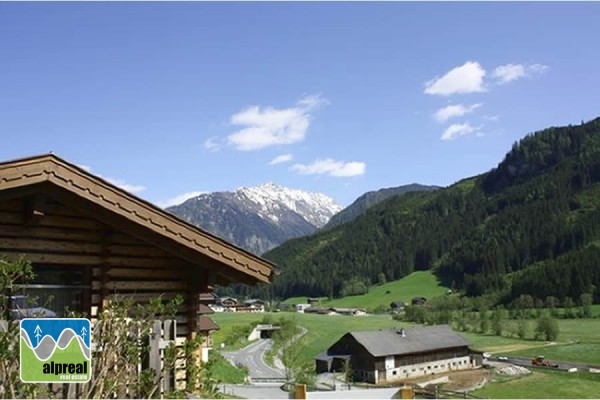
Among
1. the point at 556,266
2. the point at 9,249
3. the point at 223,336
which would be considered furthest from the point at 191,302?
the point at 556,266

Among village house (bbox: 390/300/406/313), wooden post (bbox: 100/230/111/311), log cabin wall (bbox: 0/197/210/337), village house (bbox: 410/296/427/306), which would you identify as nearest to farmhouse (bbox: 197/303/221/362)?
log cabin wall (bbox: 0/197/210/337)

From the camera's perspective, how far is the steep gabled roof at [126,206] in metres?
8.72

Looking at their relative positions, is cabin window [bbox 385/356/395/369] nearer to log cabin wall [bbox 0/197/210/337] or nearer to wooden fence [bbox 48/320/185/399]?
log cabin wall [bbox 0/197/210/337]

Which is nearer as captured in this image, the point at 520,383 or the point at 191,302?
the point at 191,302

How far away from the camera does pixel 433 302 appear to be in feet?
573

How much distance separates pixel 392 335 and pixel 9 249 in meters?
83.4

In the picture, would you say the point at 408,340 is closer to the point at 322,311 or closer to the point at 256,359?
the point at 256,359

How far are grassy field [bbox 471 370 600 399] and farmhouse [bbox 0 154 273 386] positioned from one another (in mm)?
55263

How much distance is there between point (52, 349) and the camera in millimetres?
5438

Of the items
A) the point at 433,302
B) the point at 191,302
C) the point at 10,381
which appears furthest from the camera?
the point at 433,302

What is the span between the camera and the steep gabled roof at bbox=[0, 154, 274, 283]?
872 cm

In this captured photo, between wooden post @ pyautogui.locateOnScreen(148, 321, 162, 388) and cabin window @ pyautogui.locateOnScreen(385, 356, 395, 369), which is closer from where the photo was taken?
wooden post @ pyautogui.locateOnScreen(148, 321, 162, 388)

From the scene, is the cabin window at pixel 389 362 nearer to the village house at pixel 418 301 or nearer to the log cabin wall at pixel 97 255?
the log cabin wall at pixel 97 255

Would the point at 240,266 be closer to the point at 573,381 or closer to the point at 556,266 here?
the point at 573,381
